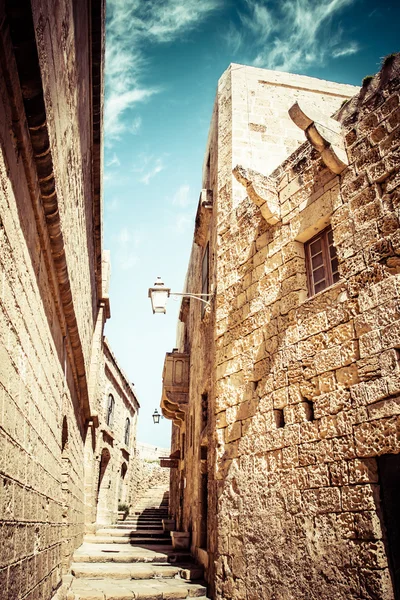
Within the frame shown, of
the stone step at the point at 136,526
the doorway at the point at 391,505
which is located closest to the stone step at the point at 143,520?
the stone step at the point at 136,526

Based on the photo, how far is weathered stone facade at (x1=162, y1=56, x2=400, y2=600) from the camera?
3881 millimetres

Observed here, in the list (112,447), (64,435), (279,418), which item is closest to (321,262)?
(279,418)

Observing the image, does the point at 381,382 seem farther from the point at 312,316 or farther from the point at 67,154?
the point at 67,154

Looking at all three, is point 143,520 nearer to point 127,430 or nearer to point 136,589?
point 127,430

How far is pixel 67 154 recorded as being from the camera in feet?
13.0

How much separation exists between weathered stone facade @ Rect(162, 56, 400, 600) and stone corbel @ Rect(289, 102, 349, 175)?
2 cm

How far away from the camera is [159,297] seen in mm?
7434

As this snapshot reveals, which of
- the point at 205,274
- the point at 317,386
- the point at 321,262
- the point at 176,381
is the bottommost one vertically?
the point at 317,386

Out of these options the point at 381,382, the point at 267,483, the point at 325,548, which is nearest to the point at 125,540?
the point at 267,483

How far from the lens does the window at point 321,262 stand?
5.10 m

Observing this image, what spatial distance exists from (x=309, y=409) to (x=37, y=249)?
3158 mm

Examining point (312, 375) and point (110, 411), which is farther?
point (110, 411)

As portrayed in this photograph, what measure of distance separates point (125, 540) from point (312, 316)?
913cm

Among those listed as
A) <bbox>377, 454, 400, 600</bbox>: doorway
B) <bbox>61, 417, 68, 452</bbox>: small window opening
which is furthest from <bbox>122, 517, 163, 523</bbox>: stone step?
<bbox>377, 454, 400, 600</bbox>: doorway
